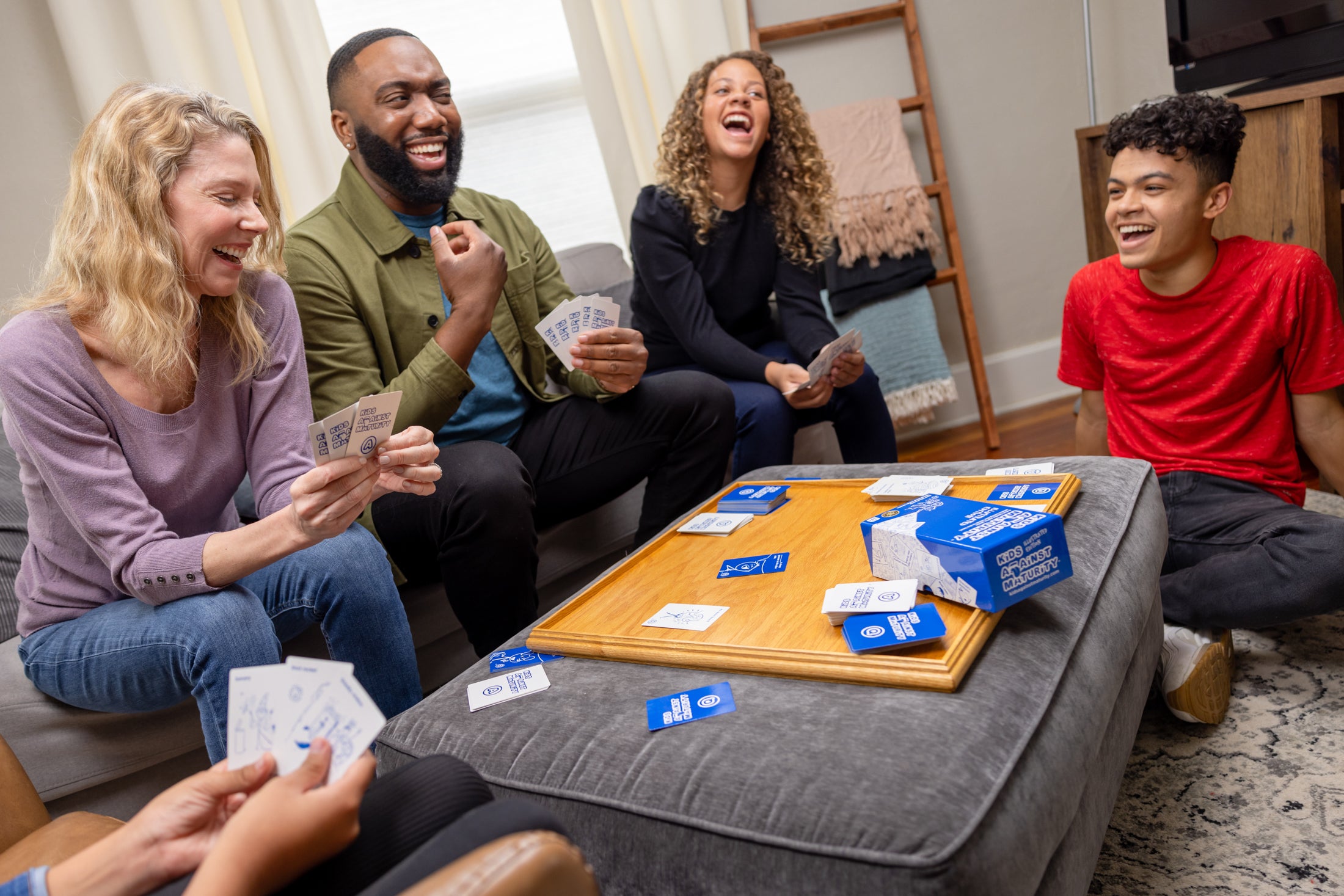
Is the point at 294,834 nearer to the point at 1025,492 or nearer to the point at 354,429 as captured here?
the point at 354,429

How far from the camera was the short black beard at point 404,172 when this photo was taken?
170 centimetres

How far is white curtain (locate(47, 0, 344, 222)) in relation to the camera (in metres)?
2.23

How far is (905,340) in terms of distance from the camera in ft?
9.10

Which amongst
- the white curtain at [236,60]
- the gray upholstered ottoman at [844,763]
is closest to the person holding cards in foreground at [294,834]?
the gray upholstered ottoman at [844,763]

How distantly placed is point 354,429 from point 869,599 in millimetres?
633

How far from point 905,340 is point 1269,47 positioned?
3.64ft

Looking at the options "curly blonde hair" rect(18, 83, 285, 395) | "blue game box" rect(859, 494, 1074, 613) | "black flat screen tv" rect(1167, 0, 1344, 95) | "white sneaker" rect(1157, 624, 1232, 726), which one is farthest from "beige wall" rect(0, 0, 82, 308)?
"black flat screen tv" rect(1167, 0, 1344, 95)

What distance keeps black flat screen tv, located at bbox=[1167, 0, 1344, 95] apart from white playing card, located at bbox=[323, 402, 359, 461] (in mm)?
1998

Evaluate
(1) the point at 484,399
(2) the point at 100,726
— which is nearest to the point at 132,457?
(2) the point at 100,726

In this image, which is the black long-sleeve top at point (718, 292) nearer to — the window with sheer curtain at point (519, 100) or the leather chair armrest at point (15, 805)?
the window with sheer curtain at point (519, 100)

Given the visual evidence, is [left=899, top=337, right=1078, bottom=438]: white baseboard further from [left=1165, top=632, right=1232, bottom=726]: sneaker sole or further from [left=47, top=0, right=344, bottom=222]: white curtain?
[left=47, top=0, right=344, bottom=222]: white curtain

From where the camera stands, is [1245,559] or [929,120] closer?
[1245,559]

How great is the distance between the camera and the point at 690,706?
92 cm

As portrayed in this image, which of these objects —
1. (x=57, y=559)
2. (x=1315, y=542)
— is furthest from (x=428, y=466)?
(x=1315, y=542)
